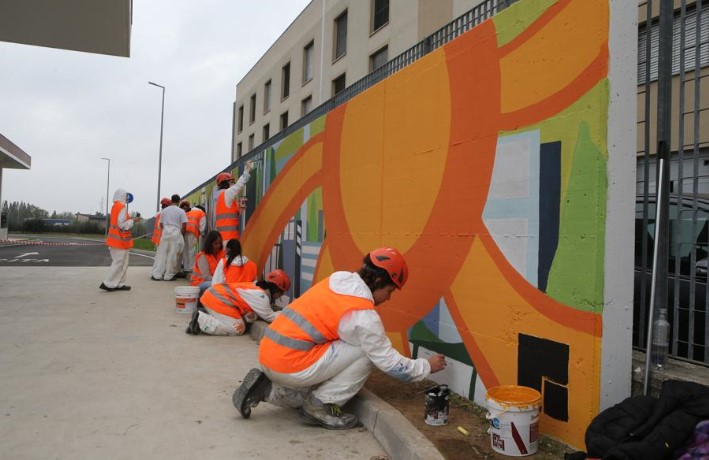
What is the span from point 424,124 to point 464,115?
0.57m

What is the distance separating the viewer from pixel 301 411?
3828mm

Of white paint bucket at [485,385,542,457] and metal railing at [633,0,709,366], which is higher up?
metal railing at [633,0,709,366]

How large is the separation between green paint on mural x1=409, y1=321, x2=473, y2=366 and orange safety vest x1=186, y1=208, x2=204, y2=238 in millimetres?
9756

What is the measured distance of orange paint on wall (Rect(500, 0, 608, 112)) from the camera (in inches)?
116

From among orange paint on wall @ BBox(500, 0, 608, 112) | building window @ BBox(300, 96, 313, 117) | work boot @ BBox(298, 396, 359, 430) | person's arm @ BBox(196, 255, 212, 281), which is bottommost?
work boot @ BBox(298, 396, 359, 430)

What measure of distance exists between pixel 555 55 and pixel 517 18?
524 mm

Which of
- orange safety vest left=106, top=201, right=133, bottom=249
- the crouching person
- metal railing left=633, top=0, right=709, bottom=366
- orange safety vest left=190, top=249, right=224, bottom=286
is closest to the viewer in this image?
metal railing left=633, top=0, right=709, bottom=366

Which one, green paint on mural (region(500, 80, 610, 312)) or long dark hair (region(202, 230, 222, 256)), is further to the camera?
long dark hair (region(202, 230, 222, 256))

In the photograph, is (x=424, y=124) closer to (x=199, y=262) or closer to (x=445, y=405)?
(x=445, y=405)

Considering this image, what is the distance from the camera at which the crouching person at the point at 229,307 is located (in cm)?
653

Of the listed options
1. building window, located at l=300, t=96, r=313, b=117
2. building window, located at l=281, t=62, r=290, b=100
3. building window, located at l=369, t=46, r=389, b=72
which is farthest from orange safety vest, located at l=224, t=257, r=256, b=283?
building window, located at l=281, t=62, r=290, b=100

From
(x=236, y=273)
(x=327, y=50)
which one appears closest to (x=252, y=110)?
(x=327, y=50)

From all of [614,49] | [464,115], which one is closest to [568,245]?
[614,49]

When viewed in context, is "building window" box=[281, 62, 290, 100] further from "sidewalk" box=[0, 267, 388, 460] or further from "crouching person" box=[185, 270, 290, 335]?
"crouching person" box=[185, 270, 290, 335]
